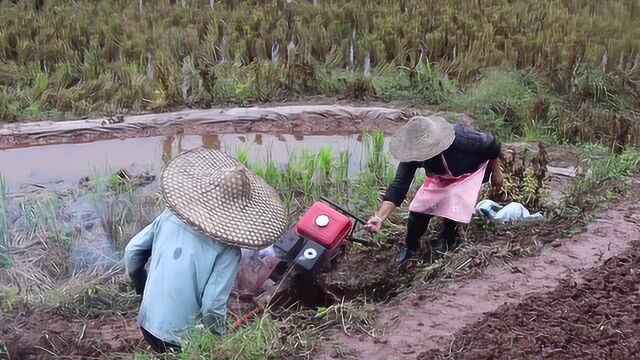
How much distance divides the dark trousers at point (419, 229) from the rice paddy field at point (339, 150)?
92mm

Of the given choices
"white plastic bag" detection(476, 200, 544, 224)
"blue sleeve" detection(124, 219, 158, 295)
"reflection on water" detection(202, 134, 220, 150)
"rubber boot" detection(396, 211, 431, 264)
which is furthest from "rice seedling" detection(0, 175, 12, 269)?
"white plastic bag" detection(476, 200, 544, 224)

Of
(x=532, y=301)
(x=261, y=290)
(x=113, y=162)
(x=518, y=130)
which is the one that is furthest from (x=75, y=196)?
(x=518, y=130)

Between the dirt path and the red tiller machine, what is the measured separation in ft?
1.18

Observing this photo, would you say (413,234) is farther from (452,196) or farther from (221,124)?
(221,124)

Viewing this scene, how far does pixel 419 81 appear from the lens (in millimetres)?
6719

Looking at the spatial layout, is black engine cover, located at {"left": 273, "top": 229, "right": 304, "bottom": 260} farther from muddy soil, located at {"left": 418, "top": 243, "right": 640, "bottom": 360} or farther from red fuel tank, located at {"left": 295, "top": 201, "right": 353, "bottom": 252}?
muddy soil, located at {"left": 418, "top": 243, "right": 640, "bottom": 360}

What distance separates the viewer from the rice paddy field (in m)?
3.41

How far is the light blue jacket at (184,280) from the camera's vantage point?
3.03 m

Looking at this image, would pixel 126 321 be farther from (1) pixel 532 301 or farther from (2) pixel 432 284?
(1) pixel 532 301

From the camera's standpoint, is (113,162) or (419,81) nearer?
(113,162)

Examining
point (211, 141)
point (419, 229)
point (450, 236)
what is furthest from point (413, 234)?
point (211, 141)

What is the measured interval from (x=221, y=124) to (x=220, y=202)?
3214mm

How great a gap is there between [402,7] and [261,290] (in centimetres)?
479

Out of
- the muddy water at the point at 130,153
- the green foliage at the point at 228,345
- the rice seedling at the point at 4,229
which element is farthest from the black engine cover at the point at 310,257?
the muddy water at the point at 130,153
